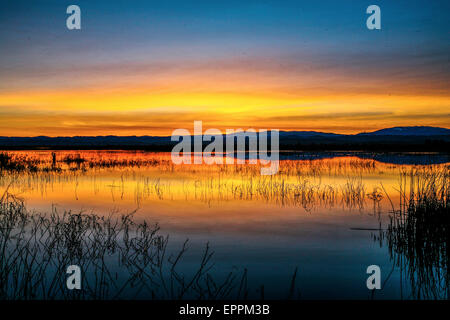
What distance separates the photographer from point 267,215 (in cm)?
1141

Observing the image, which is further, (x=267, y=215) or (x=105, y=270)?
(x=267, y=215)

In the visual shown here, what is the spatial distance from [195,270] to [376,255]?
3.62 meters

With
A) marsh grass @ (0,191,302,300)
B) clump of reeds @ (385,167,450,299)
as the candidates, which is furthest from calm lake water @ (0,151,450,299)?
marsh grass @ (0,191,302,300)

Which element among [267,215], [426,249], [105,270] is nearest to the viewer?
[105,270]

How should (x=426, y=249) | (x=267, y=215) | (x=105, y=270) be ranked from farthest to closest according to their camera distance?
1. (x=267, y=215)
2. (x=426, y=249)
3. (x=105, y=270)

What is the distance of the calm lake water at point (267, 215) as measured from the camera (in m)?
6.77

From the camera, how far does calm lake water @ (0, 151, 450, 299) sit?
6767 mm

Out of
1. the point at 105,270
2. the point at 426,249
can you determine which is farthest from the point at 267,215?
the point at 105,270

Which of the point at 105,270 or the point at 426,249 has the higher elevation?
the point at 426,249

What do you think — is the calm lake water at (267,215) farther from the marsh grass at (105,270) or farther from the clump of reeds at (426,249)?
the marsh grass at (105,270)

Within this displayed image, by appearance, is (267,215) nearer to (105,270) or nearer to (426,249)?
(426,249)

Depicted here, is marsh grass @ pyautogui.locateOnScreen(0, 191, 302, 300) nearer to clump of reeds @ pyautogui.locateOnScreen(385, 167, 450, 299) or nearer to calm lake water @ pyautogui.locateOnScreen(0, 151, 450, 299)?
calm lake water @ pyautogui.locateOnScreen(0, 151, 450, 299)

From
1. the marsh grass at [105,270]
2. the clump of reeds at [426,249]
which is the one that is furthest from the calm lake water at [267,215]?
the marsh grass at [105,270]
